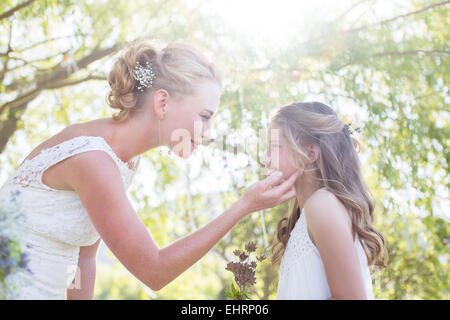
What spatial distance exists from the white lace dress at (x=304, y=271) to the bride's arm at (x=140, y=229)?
36 cm

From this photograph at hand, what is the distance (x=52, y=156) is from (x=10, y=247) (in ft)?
2.45

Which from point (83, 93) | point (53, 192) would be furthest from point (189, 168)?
point (53, 192)

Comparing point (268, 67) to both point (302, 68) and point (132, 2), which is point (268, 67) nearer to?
point (302, 68)

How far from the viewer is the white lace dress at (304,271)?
195cm

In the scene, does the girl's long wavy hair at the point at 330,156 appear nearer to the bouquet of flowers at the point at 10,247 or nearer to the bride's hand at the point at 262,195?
the bride's hand at the point at 262,195

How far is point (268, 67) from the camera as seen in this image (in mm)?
4379

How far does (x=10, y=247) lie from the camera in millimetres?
1245

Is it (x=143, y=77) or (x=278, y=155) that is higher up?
(x=143, y=77)

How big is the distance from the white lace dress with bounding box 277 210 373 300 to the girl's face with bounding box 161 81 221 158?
0.63m

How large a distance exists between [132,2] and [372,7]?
2537mm

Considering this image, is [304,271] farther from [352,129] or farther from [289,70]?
[289,70]

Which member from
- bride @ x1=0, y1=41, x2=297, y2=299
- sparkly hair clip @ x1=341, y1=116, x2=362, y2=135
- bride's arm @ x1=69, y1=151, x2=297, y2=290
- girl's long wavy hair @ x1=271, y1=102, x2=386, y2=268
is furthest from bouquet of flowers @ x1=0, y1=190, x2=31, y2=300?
sparkly hair clip @ x1=341, y1=116, x2=362, y2=135

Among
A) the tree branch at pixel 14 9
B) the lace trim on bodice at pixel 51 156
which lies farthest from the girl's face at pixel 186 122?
the tree branch at pixel 14 9

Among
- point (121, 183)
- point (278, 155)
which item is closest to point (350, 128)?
point (278, 155)
